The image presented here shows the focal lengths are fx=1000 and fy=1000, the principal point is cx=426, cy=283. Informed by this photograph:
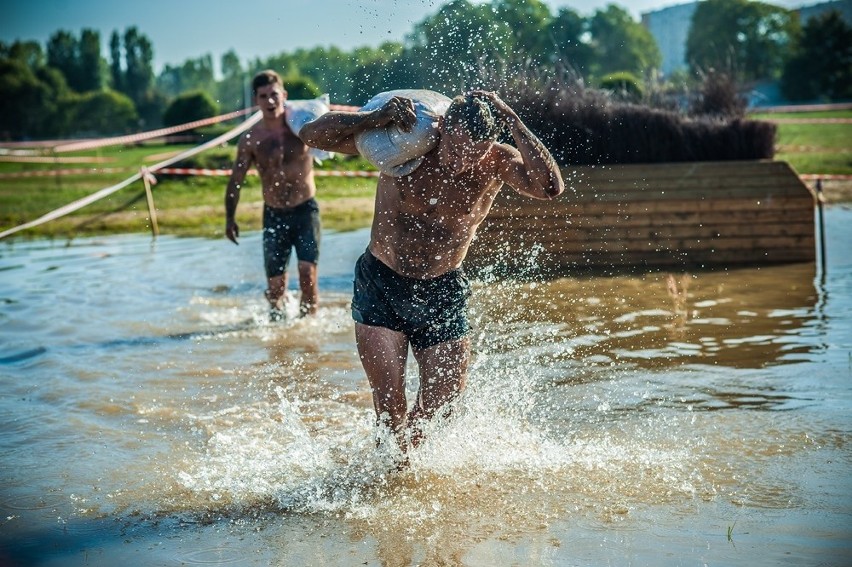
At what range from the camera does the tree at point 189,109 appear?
122 feet

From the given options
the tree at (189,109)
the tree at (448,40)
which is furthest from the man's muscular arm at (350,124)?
the tree at (189,109)

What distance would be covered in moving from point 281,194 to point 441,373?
164 inches

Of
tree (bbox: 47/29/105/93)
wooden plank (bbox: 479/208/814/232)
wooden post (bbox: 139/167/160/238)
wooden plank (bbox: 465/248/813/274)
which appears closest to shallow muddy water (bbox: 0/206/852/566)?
wooden plank (bbox: 465/248/813/274)

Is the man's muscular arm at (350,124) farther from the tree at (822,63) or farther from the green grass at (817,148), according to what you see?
the tree at (822,63)

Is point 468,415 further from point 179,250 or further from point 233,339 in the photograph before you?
point 179,250

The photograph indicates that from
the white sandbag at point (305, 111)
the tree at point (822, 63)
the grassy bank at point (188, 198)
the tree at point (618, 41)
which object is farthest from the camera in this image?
the tree at point (618, 41)

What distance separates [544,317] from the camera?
823 cm

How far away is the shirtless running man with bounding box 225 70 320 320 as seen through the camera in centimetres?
823

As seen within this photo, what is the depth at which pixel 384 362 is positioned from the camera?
14.5ft

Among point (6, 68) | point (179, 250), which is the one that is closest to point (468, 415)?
point (179, 250)

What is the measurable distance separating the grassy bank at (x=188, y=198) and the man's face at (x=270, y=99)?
5589 mm

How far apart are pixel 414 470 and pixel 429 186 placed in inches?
53.5

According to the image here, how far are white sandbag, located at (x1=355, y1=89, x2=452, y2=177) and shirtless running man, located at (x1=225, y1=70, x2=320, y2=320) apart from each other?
4203mm

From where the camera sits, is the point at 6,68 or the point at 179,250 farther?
the point at 6,68
